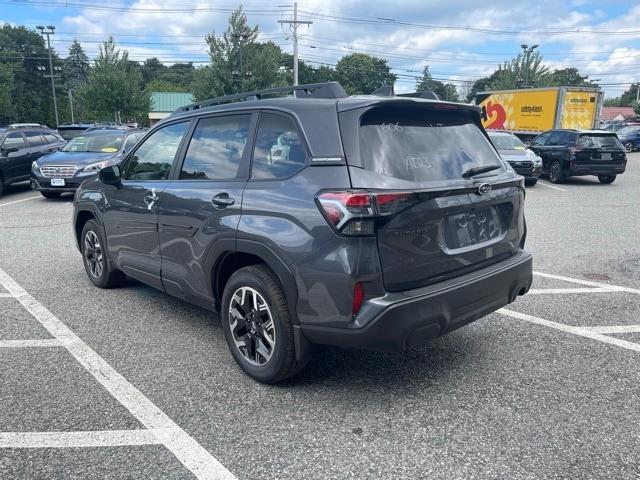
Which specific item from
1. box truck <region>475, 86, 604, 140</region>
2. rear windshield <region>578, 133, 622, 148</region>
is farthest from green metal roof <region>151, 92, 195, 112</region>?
rear windshield <region>578, 133, 622, 148</region>

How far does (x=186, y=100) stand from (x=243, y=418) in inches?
2504

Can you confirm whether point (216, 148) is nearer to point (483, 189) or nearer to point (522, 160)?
point (483, 189)

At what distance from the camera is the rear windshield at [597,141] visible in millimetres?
15352

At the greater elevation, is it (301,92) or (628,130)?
(301,92)

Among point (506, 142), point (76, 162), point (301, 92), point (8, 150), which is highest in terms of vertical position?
point (301, 92)

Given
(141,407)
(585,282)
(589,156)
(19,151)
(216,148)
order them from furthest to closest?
(589,156), (19,151), (585,282), (216,148), (141,407)

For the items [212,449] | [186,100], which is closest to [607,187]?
[212,449]

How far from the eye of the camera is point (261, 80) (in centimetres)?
3731

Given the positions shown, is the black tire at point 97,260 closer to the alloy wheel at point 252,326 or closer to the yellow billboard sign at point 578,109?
the alloy wheel at point 252,326

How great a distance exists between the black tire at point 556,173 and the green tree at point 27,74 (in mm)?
63607

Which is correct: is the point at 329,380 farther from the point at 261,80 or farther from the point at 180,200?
the point at 261,80

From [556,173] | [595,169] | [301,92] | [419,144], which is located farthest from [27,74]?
[419,144]

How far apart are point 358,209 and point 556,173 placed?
49.5 feet

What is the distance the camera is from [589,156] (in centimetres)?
1527
